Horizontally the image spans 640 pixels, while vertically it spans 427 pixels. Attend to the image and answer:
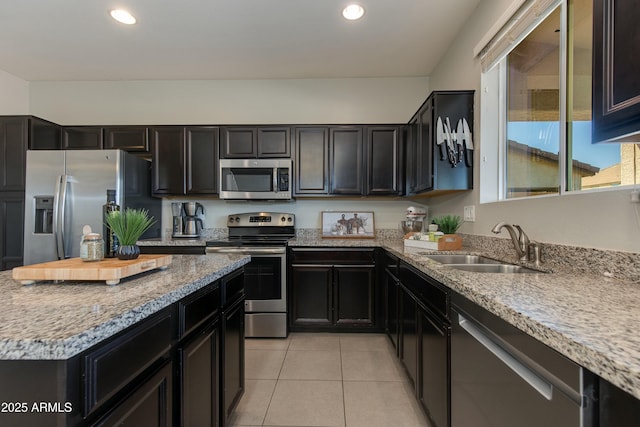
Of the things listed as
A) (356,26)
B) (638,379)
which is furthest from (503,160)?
(638,379)

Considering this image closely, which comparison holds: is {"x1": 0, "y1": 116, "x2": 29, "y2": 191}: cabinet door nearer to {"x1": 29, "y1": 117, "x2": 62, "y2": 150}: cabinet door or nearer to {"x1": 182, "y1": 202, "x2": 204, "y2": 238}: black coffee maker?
{"x1": 29, "y1": 117, "x2": 62, "y2": 150}: cabinet door

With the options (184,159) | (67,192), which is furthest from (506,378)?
(67,192)

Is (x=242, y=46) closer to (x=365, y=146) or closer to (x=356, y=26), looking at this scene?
(x=356, y=26)

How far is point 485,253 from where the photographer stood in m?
Answer: 1.90

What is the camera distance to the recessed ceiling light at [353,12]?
2.18 meters

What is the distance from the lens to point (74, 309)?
71cm

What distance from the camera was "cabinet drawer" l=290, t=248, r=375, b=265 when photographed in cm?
276

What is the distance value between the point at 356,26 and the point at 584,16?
155 centimetres

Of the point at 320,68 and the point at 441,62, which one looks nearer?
the point at 441,62

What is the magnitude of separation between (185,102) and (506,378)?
3.88 m

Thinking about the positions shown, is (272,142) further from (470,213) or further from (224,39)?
(470,213)

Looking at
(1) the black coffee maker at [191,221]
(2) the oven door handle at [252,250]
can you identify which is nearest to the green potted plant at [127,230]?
(2) the oven door handle at [252,250]

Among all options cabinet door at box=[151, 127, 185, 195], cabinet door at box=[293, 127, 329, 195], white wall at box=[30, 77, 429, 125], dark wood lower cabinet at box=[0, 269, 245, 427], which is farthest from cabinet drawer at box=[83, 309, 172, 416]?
white wall at box=[30, 77, 429, 125]

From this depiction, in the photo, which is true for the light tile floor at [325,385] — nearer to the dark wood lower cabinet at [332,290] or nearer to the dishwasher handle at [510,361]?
the dark wood lower cabinet at [332,290]
